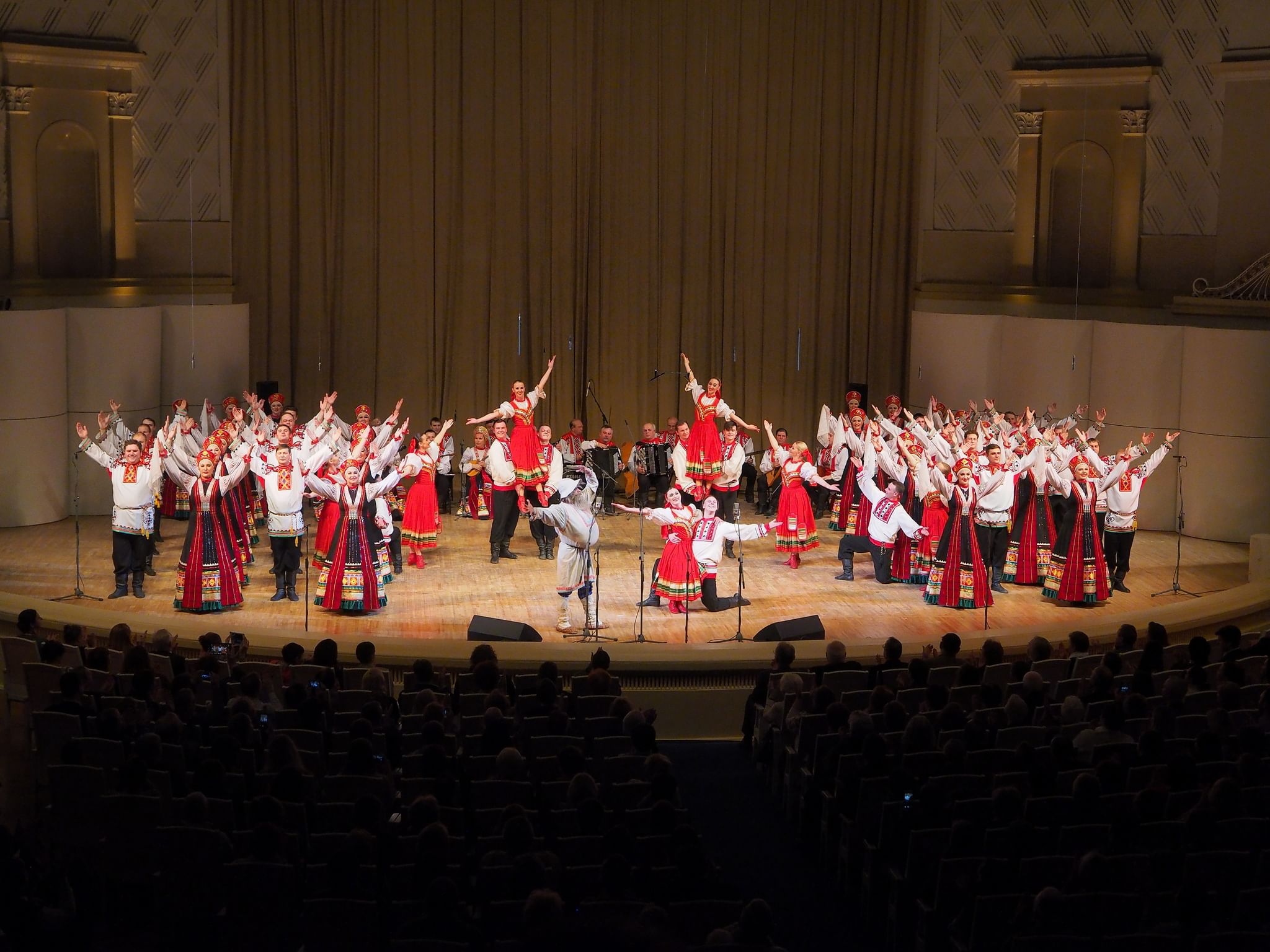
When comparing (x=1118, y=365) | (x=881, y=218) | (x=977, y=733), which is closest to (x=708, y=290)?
(x=881, y=218)

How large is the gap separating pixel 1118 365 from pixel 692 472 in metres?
4.16

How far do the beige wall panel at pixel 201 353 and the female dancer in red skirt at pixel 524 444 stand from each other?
11.9 ft

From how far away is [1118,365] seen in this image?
13719 millimetres

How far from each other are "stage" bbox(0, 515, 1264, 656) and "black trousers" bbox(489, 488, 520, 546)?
0.69ft

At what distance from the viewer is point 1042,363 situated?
1415 cm

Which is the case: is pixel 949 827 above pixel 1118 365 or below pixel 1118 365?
below

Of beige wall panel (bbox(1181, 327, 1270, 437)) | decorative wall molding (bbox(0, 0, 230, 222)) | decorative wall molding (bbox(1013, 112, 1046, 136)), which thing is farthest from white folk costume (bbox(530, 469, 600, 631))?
decorative wall molding (bbox(1013, 112, 1046, 136))

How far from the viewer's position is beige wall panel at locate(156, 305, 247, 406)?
1413cm

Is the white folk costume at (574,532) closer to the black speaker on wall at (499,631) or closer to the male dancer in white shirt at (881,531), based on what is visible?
the black speaker on wall at (499,631)

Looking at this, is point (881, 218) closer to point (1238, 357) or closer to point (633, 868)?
point (1238, 357)

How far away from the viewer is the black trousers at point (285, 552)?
10.3 metres

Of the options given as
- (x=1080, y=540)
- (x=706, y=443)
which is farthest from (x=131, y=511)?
(x=1080, y=540)

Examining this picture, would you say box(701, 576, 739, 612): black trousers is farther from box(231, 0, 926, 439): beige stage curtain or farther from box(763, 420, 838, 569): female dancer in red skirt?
box(231, 0, 926, 439): beige stage curtain

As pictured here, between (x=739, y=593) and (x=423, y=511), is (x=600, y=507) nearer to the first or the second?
(x=423, y=511)
